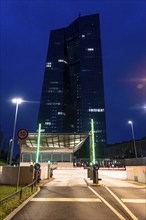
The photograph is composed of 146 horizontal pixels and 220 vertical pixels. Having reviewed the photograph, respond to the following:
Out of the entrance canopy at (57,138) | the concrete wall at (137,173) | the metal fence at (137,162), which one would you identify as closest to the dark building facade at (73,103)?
the entrance canopy at (57,138)

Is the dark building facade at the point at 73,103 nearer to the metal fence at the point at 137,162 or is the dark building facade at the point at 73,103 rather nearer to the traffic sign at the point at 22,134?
the metal fence at the point at 137,162

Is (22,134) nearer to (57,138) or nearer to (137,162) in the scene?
(137,162)

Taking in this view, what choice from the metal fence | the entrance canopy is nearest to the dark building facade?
the entrance canopy

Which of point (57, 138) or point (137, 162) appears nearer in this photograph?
point (137, 162)

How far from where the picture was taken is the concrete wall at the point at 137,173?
19859 mm

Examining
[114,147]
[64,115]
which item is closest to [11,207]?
[114,147]

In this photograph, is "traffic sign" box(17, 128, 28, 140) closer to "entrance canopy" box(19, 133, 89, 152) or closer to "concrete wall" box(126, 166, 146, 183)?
"concrete wall" box(126, 166, 146, 183)

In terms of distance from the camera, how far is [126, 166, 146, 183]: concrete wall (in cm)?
1986

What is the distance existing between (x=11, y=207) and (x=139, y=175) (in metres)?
16.4

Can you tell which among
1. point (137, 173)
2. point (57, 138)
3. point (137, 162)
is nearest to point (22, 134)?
point (137, 162)

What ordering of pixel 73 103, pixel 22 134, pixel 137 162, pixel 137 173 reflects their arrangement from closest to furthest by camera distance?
pixel 22 134 → pixel 137 162 → pixel 137 173 → pixel 73 103

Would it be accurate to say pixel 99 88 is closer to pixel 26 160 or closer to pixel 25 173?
pixel 26 160

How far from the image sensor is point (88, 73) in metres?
195

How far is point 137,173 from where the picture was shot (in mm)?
21734
